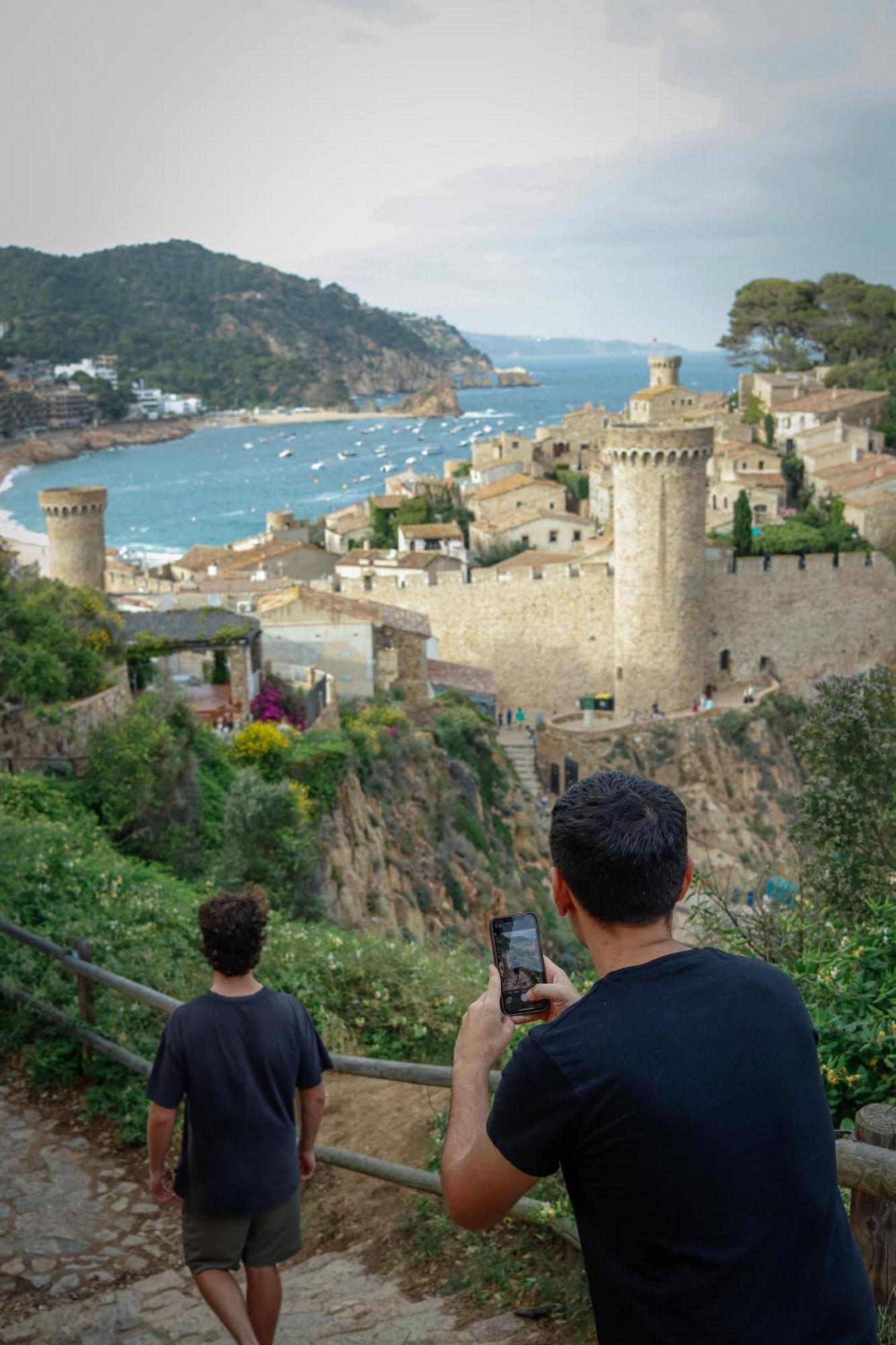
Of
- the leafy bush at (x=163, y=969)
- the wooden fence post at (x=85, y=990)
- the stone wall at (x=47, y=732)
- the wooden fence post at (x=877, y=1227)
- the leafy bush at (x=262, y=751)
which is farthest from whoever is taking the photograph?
the leafy bush at (x=262, y=751)

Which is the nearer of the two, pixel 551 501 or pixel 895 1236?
pixel 895 1236

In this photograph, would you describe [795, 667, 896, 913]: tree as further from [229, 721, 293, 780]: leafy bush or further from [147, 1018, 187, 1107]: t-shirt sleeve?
[229, 721, 293, 780]: leafy bush

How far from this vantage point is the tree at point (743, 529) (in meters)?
32.8

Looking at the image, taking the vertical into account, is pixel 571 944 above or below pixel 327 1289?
below

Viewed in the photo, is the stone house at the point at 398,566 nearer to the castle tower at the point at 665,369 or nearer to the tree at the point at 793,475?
the tree at the point at 793,475

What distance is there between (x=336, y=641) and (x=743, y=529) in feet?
49.8

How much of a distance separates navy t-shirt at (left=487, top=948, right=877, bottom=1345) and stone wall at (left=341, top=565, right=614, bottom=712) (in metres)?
27.0

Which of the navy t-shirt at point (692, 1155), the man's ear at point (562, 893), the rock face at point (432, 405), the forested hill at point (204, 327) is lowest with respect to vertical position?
the navy t-shirt at point (692, 1155)

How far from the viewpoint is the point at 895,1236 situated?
281cm

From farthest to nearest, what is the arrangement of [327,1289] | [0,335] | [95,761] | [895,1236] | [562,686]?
[0,335]
[562,686]
[95,761]
[327,1289]
[895,1236]

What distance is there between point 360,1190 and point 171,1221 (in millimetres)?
694

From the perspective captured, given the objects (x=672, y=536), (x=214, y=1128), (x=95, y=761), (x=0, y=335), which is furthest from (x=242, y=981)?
(x=0, y=335)

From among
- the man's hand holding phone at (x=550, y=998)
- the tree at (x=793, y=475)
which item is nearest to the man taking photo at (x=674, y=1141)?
the man's hand holding phone at (x=550, y=998)

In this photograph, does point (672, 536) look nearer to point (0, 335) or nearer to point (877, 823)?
point (877, 823)
